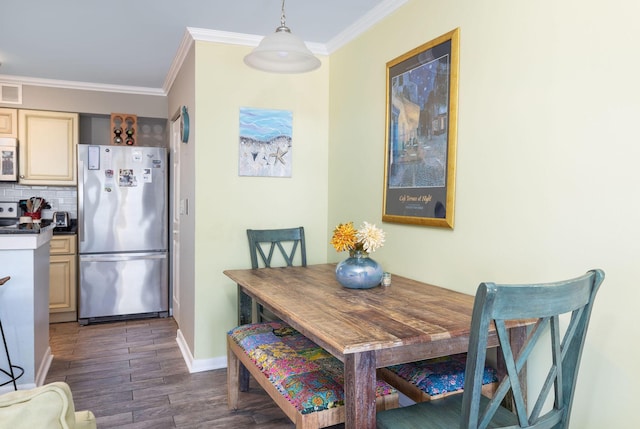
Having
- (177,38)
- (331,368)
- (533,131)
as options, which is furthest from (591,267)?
(177,38)

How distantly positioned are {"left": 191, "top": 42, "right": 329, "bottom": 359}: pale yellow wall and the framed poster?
3.05 feet

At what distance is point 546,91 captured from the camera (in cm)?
173

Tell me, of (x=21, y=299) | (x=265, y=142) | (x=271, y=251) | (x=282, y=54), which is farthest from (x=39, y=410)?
(x=265, y=142)

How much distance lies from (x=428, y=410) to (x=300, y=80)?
2.58 metres

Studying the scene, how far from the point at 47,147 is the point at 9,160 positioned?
35cm

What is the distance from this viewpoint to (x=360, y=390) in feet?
4.70

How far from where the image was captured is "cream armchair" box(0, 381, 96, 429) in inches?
28.5

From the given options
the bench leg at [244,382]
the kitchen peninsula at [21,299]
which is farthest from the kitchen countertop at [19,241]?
the bench leg at [244,382]

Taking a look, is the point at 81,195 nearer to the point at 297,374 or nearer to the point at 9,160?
the point at 9,160

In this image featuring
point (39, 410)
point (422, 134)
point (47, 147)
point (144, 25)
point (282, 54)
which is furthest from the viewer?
point (47, 147)

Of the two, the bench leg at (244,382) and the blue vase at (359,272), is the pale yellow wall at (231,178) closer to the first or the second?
the bench leg at (244,382)

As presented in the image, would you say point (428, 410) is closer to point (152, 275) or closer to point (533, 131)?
point (533, 131)

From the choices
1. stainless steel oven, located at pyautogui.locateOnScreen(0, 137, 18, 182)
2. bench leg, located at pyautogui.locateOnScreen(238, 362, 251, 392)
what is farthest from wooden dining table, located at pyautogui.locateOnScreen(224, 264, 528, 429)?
stainless steel oven, located at pyautogui.locateOnScreen(0, 137, 18, 182)


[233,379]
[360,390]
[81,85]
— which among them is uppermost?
[81,85]
